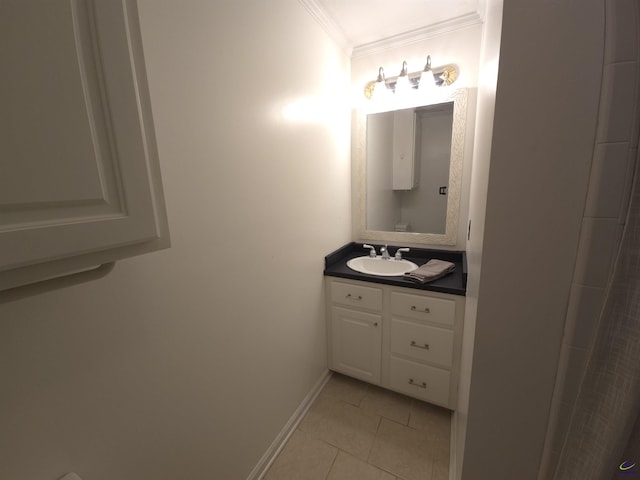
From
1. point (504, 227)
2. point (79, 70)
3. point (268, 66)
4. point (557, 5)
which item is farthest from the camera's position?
point (268, 66)

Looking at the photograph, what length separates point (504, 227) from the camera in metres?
0.68

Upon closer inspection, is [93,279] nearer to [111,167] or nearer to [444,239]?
[111,167]

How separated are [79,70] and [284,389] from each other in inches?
61.3

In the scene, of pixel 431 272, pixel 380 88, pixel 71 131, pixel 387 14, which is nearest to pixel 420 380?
pixel 431 272

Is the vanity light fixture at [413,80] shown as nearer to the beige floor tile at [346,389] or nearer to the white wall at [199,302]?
the white wall at [199,302]

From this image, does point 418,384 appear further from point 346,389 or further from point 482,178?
point 482,178

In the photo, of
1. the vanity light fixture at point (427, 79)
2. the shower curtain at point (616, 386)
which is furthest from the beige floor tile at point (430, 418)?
the vanity light fixture at point (427, 79)

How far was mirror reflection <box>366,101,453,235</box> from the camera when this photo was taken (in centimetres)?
182

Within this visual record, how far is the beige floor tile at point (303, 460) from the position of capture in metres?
1.32

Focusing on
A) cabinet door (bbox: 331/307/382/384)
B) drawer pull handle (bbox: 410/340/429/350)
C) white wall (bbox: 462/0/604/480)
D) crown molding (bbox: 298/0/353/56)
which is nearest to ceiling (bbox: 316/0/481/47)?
crown molding (bbox: 298/0/353/56)

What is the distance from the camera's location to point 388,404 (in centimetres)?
174

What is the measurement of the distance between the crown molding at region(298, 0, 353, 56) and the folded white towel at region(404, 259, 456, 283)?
5.26 feet

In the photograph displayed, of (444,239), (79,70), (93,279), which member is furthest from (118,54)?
(444,239)

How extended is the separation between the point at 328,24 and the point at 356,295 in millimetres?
1724
